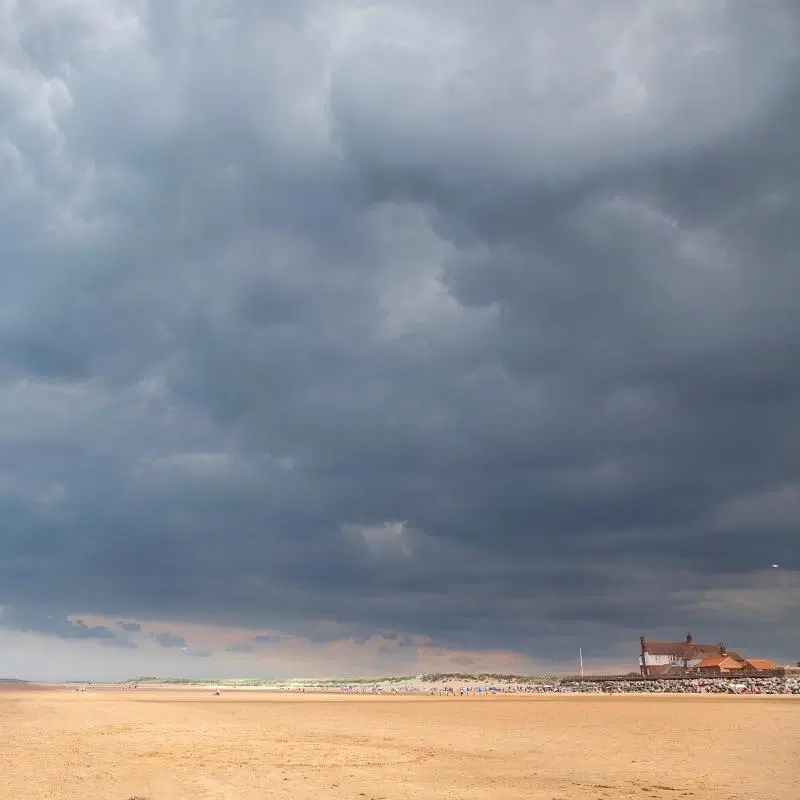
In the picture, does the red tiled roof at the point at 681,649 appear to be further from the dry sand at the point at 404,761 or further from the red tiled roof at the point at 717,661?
the dry sand at the point at 404,761

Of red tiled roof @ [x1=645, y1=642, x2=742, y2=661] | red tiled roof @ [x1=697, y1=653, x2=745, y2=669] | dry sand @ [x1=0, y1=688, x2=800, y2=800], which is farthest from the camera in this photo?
red tiled roof @ [x1=645, y1=642, x2=742, y2=661]

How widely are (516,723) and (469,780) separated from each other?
90.6ft

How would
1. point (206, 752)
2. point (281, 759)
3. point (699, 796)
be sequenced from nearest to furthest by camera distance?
point (699, 796), point (281, 759), point (206, 752)

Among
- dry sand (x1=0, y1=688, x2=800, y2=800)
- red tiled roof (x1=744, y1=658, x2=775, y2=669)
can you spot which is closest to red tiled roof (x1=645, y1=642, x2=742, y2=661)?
red tiled roof (x1=744, y1=658, x2=775, y2=669)

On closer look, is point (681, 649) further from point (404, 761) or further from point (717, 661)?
point (404, 761)

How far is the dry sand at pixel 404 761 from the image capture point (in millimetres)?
20672

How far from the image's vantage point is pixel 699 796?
19.6 metres

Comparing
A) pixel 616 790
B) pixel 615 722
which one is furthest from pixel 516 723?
pixel 616 790

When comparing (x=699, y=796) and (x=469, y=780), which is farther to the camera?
(x=469, y=780)

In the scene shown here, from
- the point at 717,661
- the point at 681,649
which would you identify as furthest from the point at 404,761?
the point at 681,649

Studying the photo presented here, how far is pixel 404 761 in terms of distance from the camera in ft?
91.2

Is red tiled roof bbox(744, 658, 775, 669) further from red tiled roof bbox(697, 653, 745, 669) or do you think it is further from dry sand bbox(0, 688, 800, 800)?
dry sand bbox(0, 688, 800, 800)

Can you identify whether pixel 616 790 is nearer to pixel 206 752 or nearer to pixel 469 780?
pixel 469 780

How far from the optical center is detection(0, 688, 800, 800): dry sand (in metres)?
20.7
